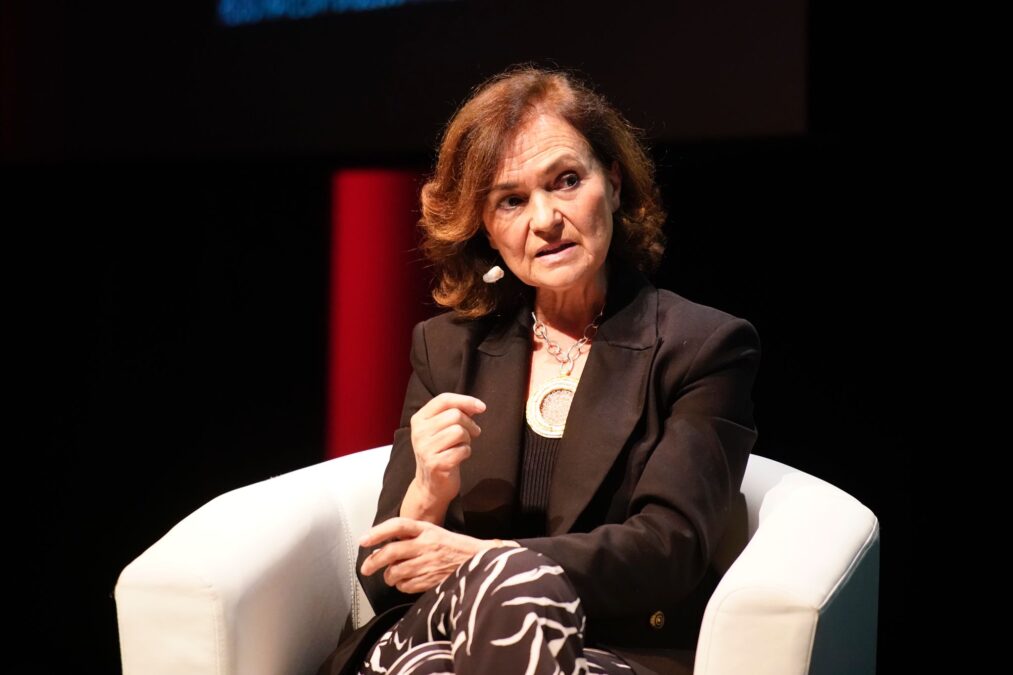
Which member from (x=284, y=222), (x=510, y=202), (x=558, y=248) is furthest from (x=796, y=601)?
(x=284, y=222)

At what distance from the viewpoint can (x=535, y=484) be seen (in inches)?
75.4

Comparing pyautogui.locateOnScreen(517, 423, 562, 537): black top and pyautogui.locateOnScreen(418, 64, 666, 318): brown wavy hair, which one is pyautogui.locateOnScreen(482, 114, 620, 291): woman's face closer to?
pyautogui.locateOnScreen(418, 64, 666, 318): brown wavy hair

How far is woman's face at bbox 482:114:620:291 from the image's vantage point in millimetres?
1885

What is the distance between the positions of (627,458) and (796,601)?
0.47 metres

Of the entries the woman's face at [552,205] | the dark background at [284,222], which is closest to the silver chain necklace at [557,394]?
the woman's face at [552,205]

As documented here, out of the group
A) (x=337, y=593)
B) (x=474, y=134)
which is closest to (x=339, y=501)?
(x=337, y=593)

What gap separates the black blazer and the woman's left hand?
0.36ft

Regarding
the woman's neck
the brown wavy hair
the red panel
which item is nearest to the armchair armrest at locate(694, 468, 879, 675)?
the woman's neck

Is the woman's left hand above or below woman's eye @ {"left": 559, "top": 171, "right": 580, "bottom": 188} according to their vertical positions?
below

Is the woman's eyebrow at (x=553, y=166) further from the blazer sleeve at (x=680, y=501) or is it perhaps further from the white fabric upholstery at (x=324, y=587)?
the white fabric upholstery at (x=324, y=587)

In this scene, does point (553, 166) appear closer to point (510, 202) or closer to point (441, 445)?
point (510, 202)

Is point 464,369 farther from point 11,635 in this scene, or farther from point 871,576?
point 11,635

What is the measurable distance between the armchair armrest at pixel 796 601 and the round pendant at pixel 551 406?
381 millimetres

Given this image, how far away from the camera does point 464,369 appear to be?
78.5 inches
